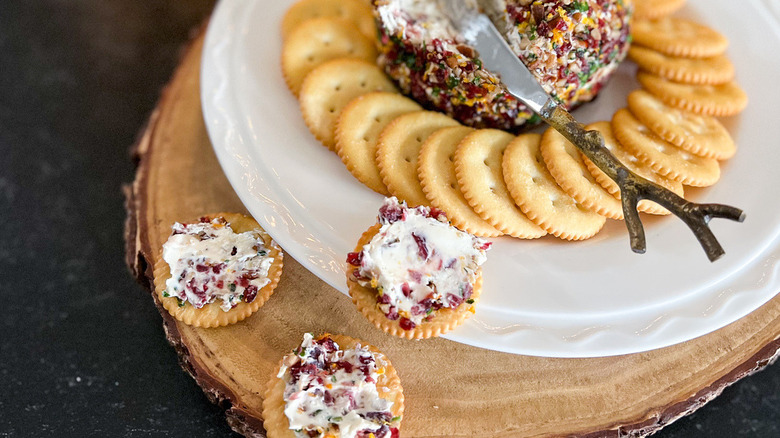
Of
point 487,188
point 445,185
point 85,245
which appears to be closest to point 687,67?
point 487,188

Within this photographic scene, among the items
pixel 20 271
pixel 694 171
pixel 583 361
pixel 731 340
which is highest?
pixel 694 171

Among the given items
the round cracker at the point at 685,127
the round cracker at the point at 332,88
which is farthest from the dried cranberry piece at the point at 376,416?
the round cracker at the point at 685,127

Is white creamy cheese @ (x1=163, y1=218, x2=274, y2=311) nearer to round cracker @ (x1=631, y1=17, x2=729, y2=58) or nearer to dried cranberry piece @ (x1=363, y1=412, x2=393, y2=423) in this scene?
dried cranberry piece @ (x1=363, y1=412, x2=393, y2=423)

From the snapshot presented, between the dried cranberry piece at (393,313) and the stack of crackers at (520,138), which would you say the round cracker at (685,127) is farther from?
the dried cranberry piece at (393,313)

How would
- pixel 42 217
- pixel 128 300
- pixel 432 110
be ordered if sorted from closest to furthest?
pixel 432 110, pixel 128 300, pixel 42 217

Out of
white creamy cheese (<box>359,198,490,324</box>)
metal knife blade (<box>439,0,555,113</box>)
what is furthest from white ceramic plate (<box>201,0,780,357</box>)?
metal knife blade (<box>439,0,555,113</box>)

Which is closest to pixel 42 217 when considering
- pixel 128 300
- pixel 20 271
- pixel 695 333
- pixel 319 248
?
pixel 20 271

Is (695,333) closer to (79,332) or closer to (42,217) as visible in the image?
(79,332)
